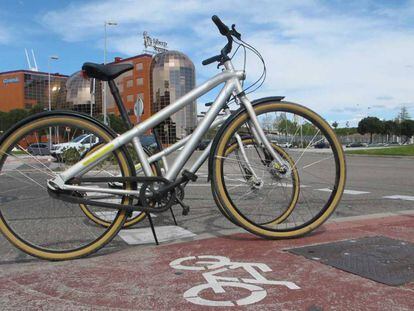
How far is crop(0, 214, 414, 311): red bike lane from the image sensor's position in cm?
230

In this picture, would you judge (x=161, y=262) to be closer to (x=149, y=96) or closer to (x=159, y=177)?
(x=159, y=177)

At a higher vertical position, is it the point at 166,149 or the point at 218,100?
the point at 218,100

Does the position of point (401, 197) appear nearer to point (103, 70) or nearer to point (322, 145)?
point (322, 145)

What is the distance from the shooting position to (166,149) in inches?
153

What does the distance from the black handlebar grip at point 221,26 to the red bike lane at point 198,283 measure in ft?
5.77

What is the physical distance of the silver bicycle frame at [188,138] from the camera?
128 inches

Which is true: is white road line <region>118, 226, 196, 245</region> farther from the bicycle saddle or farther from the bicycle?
the bicycle saddle

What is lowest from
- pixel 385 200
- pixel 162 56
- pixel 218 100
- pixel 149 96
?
pixel 385 200

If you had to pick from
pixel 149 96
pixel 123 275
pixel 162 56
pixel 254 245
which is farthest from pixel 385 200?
pixel 149 96

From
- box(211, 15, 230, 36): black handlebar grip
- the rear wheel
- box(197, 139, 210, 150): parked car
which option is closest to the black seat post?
the rear wheel

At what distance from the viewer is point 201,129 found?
3.58m

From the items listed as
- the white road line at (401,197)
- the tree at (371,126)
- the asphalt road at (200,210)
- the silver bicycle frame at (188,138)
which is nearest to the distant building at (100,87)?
the asphalt road at (200,210)

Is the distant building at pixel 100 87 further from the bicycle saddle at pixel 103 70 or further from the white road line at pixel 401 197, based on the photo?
the bicycle saddle at pixel 103 70

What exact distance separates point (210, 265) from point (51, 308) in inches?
43.0
